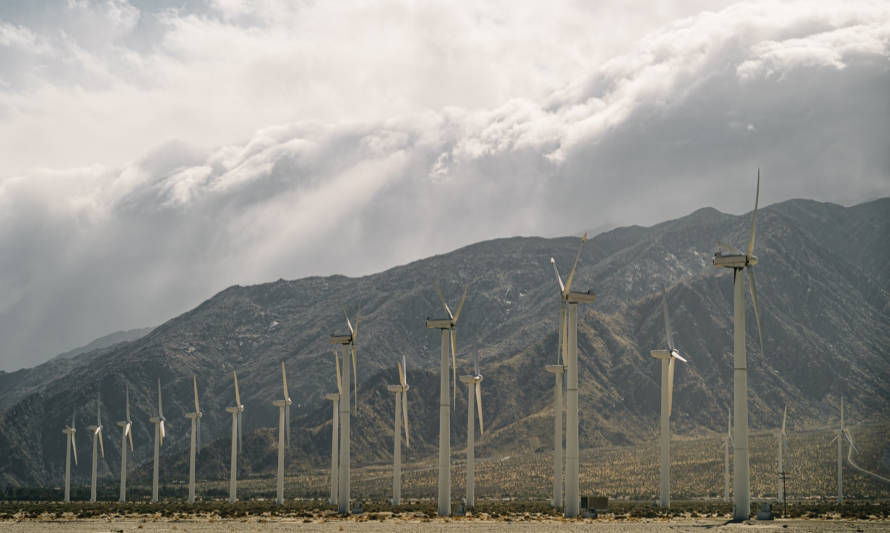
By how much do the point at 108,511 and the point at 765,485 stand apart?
110m

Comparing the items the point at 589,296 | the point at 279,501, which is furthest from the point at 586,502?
the point at 279,501

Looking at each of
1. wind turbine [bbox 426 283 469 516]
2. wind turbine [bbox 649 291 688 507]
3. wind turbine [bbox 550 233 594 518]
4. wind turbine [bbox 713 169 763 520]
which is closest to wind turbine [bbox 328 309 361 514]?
wind turbine [bbox 426 283 469 516]

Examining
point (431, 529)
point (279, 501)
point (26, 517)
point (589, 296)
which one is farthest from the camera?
point (279, 501)

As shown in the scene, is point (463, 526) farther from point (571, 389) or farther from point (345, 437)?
point (345, 437)

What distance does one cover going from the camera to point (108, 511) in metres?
128

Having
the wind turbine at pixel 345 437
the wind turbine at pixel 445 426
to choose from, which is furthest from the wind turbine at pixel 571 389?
the wind turbine at pixel 345 437

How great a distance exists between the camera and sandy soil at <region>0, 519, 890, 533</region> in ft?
241

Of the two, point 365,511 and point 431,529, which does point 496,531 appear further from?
point 365,511

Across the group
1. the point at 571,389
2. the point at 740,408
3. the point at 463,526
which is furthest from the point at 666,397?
the point at 463,526

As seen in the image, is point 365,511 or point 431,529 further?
point 365,511

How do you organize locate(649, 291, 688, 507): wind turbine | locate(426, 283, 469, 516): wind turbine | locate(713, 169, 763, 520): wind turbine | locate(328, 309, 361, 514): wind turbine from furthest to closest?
locate(328, 309, 361, 514): wind turbine
locate(649, 291, 688, 507): wind turbine
locate(426, 283, 469, 516): wind turbine
locate(713, 169, 763, 520): wind turbine

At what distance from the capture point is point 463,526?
80875 millimetres

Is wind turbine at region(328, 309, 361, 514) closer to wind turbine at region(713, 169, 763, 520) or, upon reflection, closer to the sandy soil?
the sandy soil

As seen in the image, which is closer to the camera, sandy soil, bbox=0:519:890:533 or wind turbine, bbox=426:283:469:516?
sandy soil, bbox=0:519:890:533
